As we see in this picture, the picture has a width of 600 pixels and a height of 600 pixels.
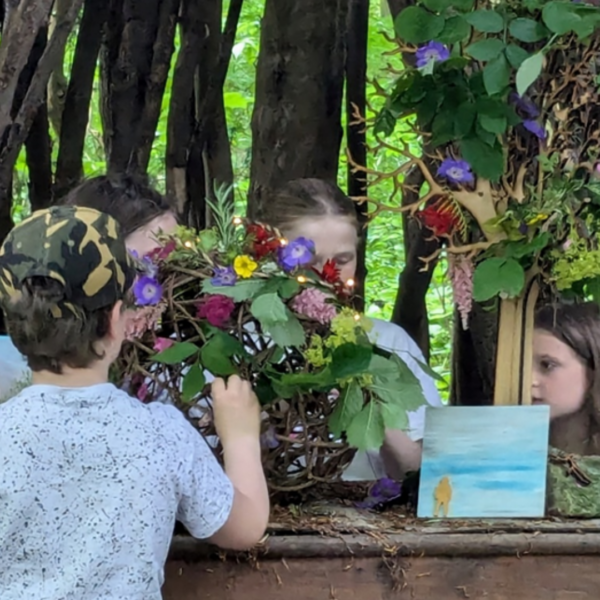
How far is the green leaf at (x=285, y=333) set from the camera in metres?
0.98

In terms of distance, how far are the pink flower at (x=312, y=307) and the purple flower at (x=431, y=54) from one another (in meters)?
0.28

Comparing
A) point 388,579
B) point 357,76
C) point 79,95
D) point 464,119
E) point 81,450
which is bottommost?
point 388,579

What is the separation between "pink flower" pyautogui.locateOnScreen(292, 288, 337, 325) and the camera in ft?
3.33

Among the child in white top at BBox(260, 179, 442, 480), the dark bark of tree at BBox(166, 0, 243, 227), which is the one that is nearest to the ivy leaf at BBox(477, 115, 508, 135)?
the child in white top at BBox(260, 179, 442, 480)

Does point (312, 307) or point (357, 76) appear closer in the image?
point (312, 307)

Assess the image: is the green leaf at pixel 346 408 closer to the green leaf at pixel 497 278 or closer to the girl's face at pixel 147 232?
the green leaf at pixel 497 278

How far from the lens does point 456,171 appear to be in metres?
1.13

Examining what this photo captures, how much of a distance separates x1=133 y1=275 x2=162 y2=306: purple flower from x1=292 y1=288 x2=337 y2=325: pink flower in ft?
0.43

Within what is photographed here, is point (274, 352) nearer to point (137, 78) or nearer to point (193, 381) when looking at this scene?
point (193, 381)

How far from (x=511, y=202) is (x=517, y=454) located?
0.88 feet

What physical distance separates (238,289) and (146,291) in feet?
0.28

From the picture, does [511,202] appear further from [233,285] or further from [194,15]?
[194,15]

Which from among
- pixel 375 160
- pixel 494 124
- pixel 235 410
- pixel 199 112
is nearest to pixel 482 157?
pixel 494 124

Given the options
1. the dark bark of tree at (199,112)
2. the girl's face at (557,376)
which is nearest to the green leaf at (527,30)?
the girl's face at (557,376)
